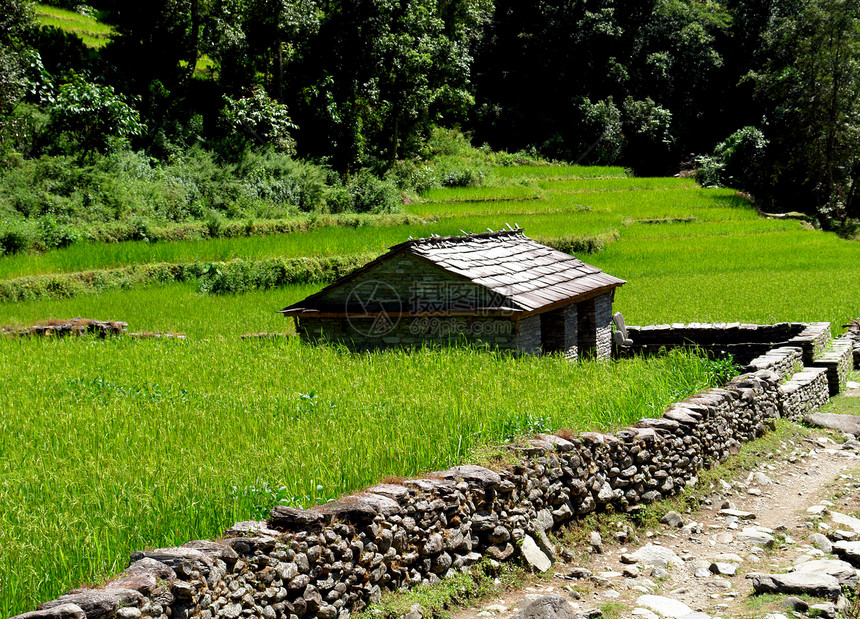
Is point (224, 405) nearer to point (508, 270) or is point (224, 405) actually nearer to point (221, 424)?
point (221, 424)

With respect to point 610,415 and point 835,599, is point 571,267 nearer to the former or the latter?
point 610,415

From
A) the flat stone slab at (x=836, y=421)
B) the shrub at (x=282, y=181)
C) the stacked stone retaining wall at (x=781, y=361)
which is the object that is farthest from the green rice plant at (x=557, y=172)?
the flat stone slab at (x=836, y=421)

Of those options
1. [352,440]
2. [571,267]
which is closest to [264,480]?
[352,440]

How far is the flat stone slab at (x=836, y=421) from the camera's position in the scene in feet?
37.4

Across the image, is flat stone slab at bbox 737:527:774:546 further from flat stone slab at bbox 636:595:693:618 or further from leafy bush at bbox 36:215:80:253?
leafy bush at bbox 36:215:80:253

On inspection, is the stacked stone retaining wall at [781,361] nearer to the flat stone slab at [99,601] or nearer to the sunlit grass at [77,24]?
the flat stone slab at [99,601]

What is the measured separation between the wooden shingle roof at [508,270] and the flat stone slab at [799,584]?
6425 mm

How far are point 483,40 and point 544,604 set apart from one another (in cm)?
5863

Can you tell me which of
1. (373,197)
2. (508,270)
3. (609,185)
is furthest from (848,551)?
(609,185)

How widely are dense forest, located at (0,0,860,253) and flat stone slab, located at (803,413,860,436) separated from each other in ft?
56.4

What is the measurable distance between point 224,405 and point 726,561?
16.5 feet

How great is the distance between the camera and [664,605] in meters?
5.84

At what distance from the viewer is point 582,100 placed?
185ft

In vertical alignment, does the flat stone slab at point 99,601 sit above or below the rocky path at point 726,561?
above
